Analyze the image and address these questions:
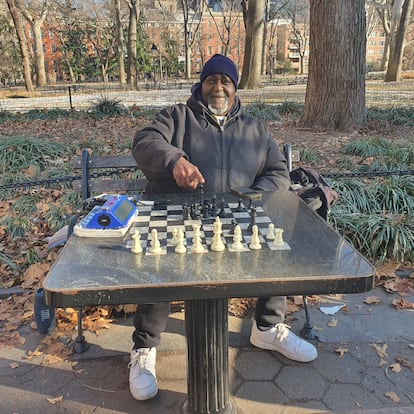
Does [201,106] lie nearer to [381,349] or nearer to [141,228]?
[141,228]

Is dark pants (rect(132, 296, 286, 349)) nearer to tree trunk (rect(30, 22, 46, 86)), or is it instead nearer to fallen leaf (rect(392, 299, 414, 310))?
fallen leaf (rect(392, 299, 414, 310))

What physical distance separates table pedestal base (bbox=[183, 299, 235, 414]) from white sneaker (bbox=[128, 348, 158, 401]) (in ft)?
0.93

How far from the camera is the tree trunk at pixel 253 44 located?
54.0 feet

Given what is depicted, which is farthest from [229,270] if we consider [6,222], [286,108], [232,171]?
Answer: [286,108]

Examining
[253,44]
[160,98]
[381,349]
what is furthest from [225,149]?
[253,44]

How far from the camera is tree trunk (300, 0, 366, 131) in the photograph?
23.5 ft

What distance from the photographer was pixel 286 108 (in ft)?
35.4

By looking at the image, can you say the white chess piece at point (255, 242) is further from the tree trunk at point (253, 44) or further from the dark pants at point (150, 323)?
the tree trunk at point (253, 44)

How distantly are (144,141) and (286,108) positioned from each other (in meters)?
8.82

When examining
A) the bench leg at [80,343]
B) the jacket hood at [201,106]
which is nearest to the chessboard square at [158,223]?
the jacket hood at [201,106]

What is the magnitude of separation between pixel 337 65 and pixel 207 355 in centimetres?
671

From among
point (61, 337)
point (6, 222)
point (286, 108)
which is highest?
point (286, 108)

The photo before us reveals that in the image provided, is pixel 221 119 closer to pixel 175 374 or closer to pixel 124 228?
pixel 124 228

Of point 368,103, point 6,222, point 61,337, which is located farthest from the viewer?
point 368,103
